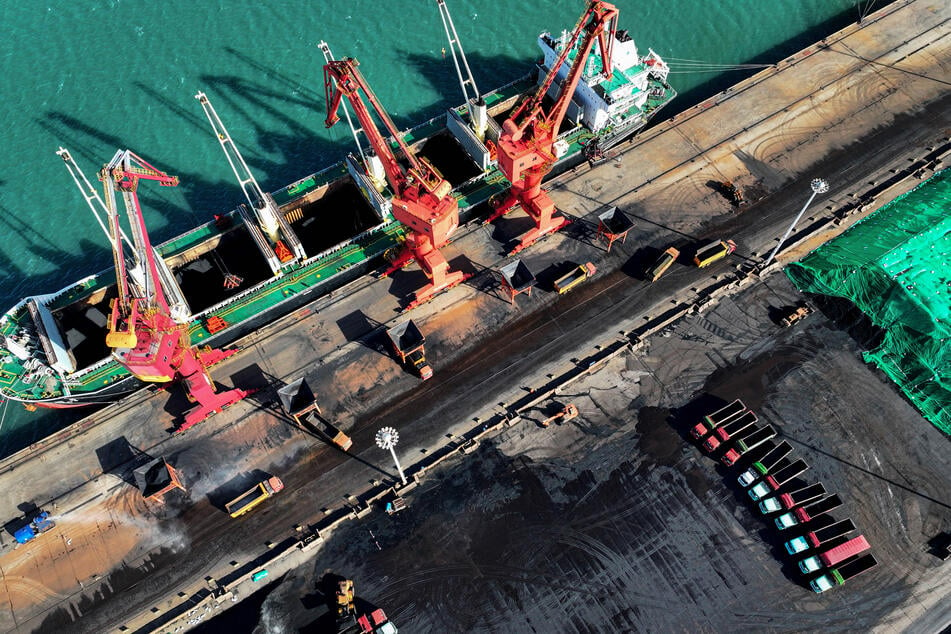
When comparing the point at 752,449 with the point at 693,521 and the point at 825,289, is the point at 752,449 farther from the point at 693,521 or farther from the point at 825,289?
the point at 825,289

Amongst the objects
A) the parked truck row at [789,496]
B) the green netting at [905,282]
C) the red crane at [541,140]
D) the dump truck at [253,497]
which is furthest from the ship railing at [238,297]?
the green netting at [905,282]

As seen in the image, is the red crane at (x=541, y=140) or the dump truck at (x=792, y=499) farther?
the red crane at (x=541, y=140)

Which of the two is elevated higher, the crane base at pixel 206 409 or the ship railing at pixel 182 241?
the ship railing at pixel 182 241

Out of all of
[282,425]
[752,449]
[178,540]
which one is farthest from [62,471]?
[752,449]

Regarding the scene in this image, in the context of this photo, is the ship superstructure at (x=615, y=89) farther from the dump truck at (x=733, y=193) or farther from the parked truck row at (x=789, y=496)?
the parked truck row at (x=789, y=496)

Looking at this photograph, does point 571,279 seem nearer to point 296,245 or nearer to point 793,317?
point 793,317
